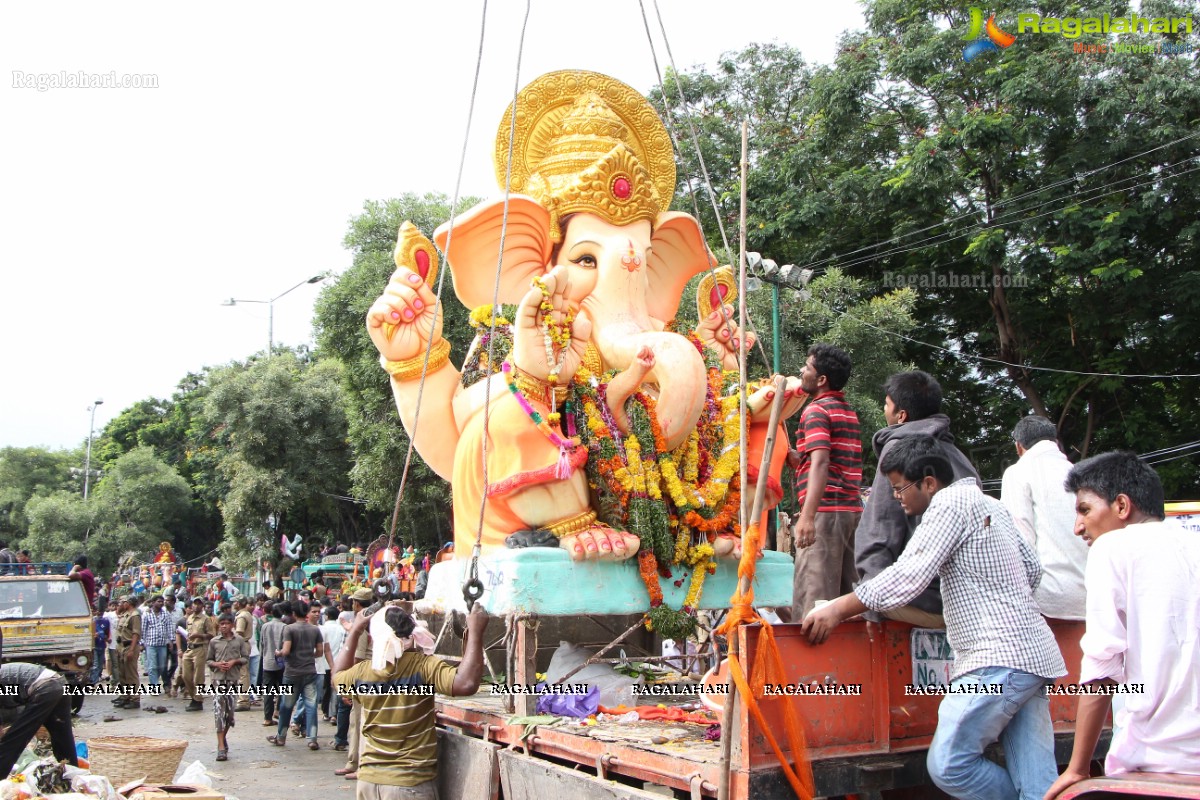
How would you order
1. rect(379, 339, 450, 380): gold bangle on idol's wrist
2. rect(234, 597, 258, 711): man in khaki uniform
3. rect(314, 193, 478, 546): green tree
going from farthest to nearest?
1. rect(314, 193, 478, 546): green tree
2. rect(234, 597, 258, 711): man in khaki uniform
3. rect(379, 339, 450, 380): gold bangle on idol's wrist

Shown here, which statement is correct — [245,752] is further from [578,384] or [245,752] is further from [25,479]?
[25,479]

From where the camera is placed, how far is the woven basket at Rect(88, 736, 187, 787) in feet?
20.3

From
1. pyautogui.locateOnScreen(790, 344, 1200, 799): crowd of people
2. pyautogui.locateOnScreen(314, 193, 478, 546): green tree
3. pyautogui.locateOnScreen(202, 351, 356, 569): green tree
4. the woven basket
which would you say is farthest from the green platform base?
pyautogui.locateOnScreen(202, 351, 356, 569): green tree

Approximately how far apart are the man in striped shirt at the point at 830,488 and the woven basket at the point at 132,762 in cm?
401

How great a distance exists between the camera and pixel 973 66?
16.4 metres

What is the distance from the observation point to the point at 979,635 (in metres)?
3.44

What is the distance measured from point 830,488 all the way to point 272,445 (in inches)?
800

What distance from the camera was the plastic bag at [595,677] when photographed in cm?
610

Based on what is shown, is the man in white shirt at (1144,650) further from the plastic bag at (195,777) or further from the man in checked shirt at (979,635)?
the plastic bag at (195,777)

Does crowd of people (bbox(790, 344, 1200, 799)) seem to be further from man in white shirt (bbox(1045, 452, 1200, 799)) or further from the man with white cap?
the man with white cap

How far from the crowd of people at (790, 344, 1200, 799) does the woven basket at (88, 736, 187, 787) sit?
4204 millimetres

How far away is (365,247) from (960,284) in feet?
32.8

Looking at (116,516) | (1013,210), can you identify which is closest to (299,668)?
(1013,210)

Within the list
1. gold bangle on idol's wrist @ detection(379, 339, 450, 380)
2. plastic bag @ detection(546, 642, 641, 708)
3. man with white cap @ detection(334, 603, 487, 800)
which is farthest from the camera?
gold bangle on idol's wrist @ detection(379, 339, 450, 380)
